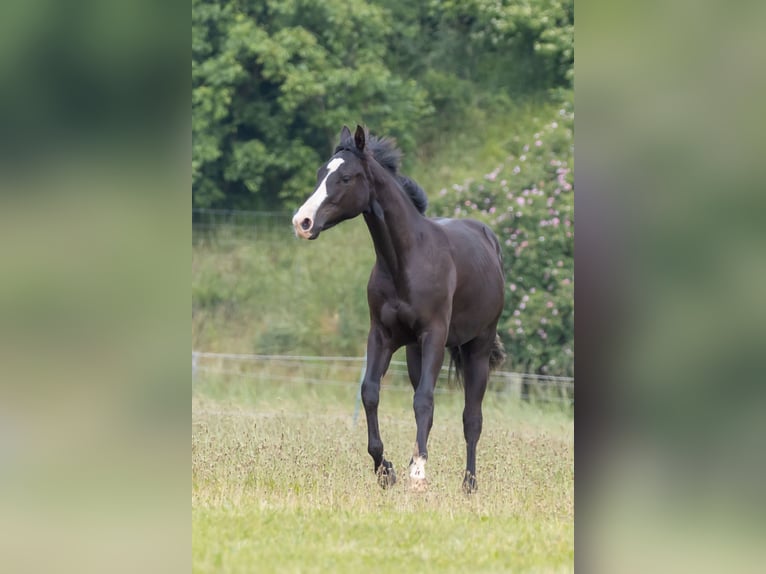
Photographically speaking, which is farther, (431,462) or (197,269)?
(197,269)

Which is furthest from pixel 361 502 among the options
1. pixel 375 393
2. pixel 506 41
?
pixel 506 41

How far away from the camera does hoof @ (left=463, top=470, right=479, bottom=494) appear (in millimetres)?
7559

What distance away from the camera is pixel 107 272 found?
313 cm

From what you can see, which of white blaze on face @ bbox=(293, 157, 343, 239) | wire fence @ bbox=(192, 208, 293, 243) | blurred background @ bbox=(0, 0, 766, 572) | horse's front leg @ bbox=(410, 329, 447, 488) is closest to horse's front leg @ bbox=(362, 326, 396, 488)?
horse's front leg @ bbox=(410, 329, 447, 488)

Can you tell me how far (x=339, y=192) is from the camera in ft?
24.6

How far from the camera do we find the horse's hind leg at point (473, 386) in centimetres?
855

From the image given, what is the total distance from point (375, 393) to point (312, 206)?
1409 mm

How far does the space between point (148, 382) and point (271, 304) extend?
54.6 feet

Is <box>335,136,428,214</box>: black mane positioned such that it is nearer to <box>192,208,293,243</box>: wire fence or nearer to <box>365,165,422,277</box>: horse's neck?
<box>365,165,422,277</box>: horse's neck

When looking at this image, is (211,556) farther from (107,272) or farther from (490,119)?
(490,119)

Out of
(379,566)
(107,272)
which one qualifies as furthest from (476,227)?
(107,272)

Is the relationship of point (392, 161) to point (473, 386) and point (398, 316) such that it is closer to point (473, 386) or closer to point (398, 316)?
point (398, 316)

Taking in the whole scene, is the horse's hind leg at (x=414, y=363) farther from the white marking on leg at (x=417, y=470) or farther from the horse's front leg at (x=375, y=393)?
the white marking on leg at (x=417, y=470)

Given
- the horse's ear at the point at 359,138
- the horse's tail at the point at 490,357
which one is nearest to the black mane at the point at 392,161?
the horse's ear at the point at 359,138
